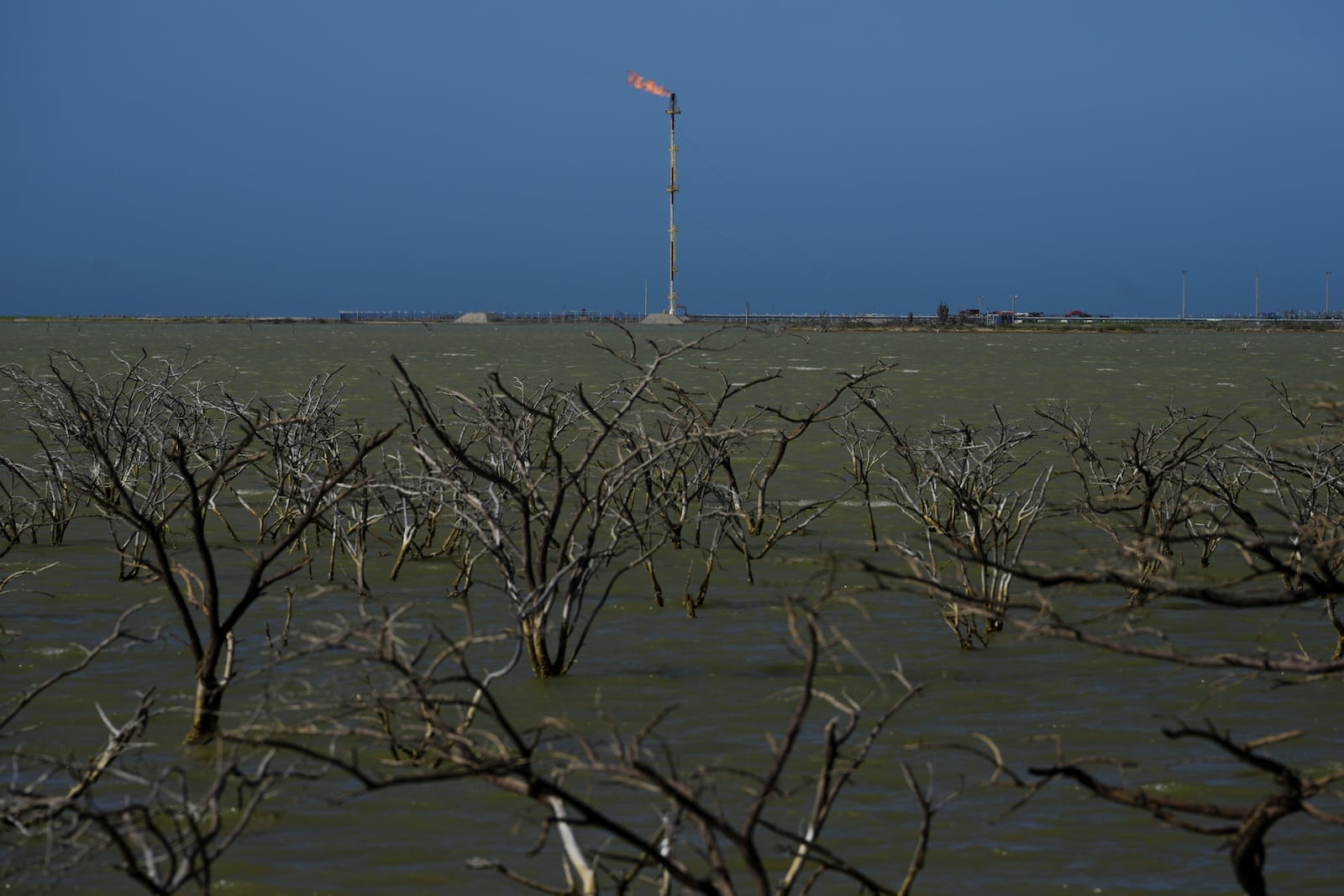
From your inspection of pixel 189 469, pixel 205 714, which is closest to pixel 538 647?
pixel 205 714

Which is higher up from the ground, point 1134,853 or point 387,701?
point 387,701

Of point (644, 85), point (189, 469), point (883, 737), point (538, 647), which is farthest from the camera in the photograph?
point (644, 85)

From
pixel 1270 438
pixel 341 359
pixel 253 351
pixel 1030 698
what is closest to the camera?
pixel 1030 698

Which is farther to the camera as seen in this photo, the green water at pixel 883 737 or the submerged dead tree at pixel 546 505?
the submerged dead tree at pixel 546 505

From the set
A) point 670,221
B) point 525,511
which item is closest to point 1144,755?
point 525,511

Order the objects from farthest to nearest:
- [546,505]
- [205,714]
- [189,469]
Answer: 1. [189,469]
2. [546,505]
3. [205,714]

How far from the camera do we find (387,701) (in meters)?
4.02

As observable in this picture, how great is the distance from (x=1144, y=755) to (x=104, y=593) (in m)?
6.60

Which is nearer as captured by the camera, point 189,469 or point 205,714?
point 205,714

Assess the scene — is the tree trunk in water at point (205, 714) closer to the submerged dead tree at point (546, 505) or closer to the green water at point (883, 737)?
the green water at point (883, 737)

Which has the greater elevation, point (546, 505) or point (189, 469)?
point (546, 505)

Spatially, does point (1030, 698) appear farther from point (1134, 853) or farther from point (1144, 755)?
point (1134, 853)

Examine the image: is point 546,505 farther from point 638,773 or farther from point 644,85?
point 644,85

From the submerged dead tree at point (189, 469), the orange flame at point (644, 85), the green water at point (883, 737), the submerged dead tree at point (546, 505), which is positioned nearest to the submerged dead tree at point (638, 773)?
the green water at point (883, 737)
